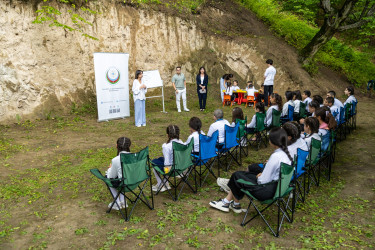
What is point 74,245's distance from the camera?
Result: 3736 mm

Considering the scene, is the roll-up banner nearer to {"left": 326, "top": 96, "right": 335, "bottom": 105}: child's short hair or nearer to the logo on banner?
the logo on banner

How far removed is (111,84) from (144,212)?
649cm

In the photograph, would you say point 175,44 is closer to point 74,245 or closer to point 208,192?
point 208,192

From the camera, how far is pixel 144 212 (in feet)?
15.0

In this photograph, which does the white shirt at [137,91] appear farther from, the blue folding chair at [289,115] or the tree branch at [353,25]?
the tree branch at [353,25]

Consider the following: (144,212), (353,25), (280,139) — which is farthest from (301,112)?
(353,25)

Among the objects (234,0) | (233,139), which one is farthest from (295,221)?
(234,0)

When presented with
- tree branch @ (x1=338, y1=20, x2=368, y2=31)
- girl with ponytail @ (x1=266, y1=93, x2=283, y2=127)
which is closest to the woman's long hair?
girl with ponytail @ (x1=266, y1=93, x2=283, y2=127)

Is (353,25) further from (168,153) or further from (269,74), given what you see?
(168,153)

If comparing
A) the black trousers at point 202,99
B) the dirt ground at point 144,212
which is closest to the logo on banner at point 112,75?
the dirt ground at point 144,212

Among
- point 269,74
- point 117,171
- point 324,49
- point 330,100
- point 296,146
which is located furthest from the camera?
point 324,49

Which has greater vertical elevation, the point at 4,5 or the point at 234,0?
the point at 234,0

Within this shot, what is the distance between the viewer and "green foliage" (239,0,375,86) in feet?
57.7

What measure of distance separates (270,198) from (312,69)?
46.8 feet
